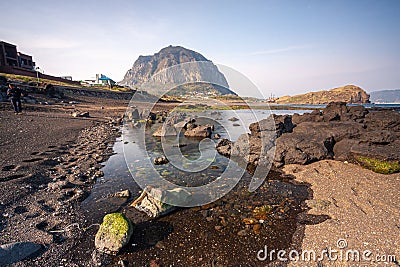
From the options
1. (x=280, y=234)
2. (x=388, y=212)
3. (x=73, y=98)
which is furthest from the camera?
(x=73, y=98)

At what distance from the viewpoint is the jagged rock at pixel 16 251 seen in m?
4.16

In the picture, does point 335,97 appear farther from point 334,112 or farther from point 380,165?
point 380,165

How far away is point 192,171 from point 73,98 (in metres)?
36.3

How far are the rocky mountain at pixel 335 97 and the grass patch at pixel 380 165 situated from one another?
15337cm

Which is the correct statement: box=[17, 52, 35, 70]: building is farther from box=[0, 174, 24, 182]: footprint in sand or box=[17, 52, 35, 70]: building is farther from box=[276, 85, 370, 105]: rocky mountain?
box=[276, 85, 370, 105]: rocky mountain

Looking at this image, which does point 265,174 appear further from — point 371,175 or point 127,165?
point 127,165

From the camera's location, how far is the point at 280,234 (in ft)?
18.3

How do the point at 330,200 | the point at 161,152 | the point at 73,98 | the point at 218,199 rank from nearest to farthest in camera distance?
1. the point at 330,200
2. the point at 218,199
3. the point at 161,152
4. the point at 73,98

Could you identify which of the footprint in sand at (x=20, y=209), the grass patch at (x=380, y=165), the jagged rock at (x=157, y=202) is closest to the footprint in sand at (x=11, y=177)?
the footprint in sand at (x=20, y=209)

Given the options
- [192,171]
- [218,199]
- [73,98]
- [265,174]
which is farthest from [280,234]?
[73,98]

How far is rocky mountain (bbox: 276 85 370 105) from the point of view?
5910 inches

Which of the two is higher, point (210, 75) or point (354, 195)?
point (210, 75)

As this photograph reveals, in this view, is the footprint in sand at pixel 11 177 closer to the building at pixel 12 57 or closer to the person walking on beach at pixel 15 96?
the person walking on beach at pixel 15 96

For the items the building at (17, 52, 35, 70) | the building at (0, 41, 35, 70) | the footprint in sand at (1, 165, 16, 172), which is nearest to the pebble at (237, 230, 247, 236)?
the footprint in sand at (1, 165, 16, 172)
